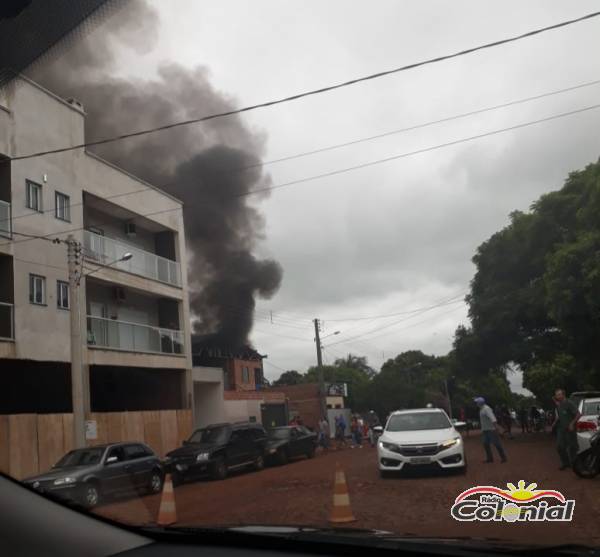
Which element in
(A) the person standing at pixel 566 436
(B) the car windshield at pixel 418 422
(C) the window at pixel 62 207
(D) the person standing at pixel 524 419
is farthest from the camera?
(D) the person standing at pixel 524 419

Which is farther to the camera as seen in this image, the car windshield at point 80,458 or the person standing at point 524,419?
the person standing at point 524,419

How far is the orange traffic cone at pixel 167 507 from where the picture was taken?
242 centimetres

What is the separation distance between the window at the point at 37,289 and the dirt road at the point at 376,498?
94cm

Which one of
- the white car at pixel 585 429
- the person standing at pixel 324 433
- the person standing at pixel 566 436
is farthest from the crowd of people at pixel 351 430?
the white car at pixel 585 429

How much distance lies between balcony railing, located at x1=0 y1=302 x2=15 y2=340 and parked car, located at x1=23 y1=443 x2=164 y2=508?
54cm

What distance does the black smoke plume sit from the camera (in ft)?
10.4

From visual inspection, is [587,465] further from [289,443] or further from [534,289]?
[289,443]

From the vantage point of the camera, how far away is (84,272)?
2.98 m

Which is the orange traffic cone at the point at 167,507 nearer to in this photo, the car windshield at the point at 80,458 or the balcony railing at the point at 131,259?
the car windshield at the point at 80,458

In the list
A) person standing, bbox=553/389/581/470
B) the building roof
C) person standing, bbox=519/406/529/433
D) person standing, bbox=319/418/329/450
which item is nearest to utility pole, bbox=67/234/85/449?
the building roof

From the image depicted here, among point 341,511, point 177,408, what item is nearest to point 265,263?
point 177,408

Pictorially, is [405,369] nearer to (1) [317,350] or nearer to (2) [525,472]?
(1) [317,350]

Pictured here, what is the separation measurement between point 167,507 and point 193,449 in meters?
0.45

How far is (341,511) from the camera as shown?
261cm
